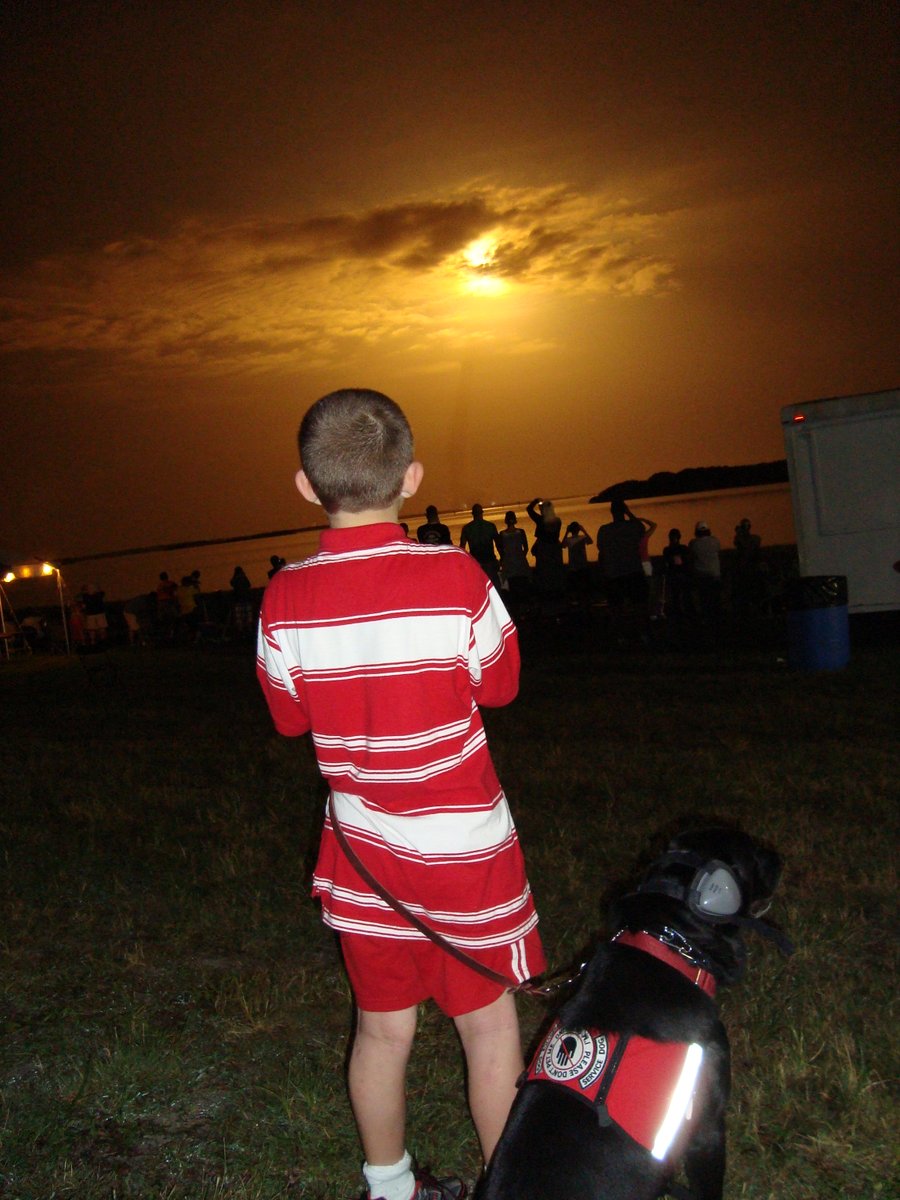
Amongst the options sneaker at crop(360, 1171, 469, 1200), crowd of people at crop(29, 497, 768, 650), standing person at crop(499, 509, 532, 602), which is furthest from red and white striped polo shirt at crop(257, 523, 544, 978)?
standing person at crop(499, 509, 532, 602)

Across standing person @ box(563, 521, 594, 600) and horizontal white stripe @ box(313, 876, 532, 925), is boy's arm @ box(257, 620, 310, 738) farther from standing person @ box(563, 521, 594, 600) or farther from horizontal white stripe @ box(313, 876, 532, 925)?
standing person @ box(563, 521, 594, 600)

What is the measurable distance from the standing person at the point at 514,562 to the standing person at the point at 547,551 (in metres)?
0.38

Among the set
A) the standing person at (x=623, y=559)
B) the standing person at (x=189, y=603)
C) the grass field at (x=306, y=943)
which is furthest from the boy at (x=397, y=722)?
the standing person at (x=189, y=603)

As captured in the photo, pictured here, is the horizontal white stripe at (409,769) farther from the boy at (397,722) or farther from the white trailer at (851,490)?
the white trailer at (851,490)

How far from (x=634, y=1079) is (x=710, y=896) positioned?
419 millimetres

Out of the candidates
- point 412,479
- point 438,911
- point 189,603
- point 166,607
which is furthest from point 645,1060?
point 189,603

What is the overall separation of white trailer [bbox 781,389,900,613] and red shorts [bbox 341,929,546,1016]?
1039 cm

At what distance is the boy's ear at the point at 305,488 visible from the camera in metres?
2.19

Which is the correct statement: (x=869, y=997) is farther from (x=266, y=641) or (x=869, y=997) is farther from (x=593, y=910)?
(x=266, y=641)

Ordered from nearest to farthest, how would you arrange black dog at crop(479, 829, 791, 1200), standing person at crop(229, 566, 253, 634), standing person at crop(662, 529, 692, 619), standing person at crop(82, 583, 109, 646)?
1. black dog at crop(479, 829, 791, 1200)
2. standing person at crop(662, 529, 692, 619)
3. standing person at crop(82, 583, 109, 646)
4. standing person at crop(229, 566, 253, 634)

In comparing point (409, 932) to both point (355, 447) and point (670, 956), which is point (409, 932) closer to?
point (670, 956)

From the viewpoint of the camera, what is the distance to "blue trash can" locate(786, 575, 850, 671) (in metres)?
9.97

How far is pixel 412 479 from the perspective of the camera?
2193mm

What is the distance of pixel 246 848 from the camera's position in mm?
5754
